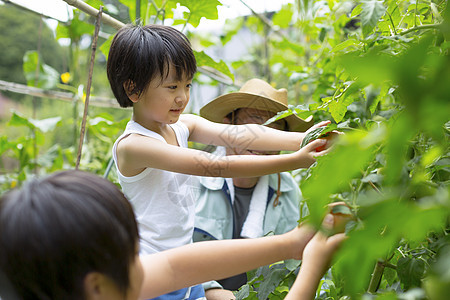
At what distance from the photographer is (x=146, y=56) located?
1021mm

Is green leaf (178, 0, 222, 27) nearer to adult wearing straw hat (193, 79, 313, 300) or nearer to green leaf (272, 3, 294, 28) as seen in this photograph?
adult wearing straw hat (193, 79, 313, 300)

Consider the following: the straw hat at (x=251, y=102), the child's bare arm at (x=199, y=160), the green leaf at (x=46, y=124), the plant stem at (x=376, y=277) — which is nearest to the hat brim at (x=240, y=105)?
the straw hat at (x=251, y=102)

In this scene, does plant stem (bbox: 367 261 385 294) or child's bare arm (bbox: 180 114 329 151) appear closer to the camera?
plant stem (bbox: 367 261 385 294)

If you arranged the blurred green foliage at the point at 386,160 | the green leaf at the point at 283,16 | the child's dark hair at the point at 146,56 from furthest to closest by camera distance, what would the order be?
the green leaf at the point at 283,16
the child's dark hair at the point at 146,56
the blurred green foliage at the point at 386,160

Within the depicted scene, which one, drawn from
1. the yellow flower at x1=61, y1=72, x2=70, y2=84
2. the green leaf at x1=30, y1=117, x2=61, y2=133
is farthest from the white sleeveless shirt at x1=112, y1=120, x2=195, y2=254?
the yellow flower at x1=61, y1=72, x2=70, y2=84

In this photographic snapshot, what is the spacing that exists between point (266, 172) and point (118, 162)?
0.38m

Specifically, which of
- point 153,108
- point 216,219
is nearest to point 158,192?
point 153,108

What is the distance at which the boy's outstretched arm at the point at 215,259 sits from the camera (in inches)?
27.3

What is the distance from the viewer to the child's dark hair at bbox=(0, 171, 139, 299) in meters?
0.62

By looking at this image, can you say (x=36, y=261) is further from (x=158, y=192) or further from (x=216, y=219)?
(x=216, y=219)

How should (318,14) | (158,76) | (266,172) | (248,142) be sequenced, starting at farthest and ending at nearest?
(318,14) → (248,142) → (158,76) → (266,172)

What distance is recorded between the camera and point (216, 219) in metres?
1.67

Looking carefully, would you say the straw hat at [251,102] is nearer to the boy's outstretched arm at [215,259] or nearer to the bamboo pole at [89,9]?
the bamboo pole at [89,9]

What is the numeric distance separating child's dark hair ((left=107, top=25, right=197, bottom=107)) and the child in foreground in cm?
39
